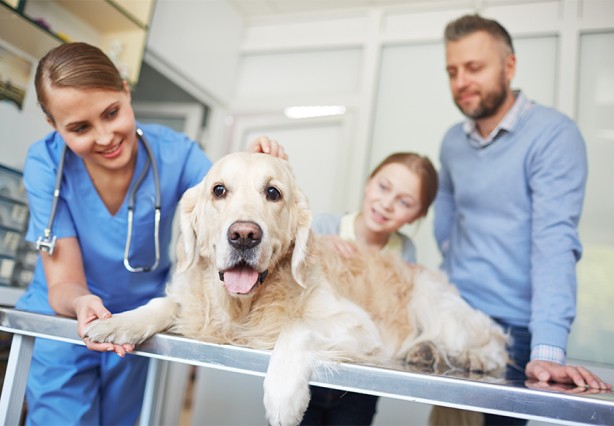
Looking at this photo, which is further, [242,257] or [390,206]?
[390,206]

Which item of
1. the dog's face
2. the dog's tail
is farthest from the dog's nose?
the dog's tail

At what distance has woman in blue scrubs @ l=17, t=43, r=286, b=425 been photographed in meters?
1.40

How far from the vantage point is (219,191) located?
1.35 meters

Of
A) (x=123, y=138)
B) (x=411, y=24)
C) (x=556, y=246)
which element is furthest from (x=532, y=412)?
(x=411, y=24)

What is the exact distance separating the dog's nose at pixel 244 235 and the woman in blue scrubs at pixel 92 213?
408mm

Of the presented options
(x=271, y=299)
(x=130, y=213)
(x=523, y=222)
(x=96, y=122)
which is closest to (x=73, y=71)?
(x=96, y=122)

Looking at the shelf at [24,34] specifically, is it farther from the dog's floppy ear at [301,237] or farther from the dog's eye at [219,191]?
the dog's floppy ear at [301,237]

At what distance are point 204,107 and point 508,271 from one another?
9.77 ft

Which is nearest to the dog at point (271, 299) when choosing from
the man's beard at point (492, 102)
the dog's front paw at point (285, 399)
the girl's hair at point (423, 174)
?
the dog's front paw at point (285, 399)

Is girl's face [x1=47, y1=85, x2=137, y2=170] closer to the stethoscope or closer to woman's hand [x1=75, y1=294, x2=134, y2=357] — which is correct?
the stethoscope

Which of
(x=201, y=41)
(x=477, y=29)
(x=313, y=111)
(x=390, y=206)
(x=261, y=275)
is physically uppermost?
(x=201, y=41)

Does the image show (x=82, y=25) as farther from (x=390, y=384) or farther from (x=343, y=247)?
(x=390, y=384)

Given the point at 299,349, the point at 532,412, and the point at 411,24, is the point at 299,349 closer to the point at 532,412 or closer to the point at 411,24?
the point at 532,412

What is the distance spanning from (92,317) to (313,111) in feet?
10.2
